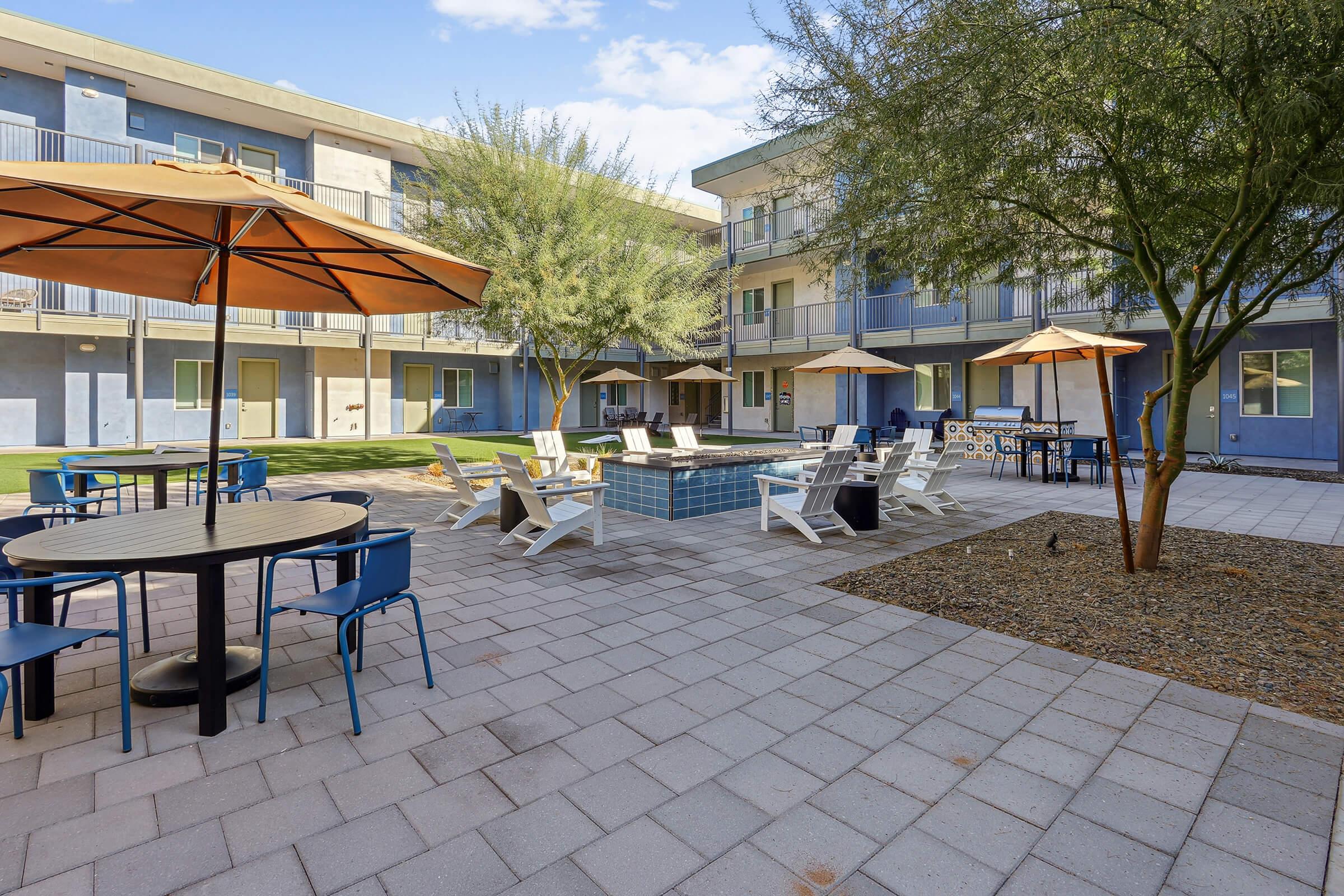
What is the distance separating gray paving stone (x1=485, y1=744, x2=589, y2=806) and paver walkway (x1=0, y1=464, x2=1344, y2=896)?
0.01m

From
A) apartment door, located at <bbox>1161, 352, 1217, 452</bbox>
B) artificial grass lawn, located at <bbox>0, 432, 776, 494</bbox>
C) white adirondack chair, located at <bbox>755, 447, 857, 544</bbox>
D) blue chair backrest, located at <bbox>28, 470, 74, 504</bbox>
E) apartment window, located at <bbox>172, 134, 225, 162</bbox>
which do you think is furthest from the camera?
apartment window, located at <bbox>172, 134, 225, 162</bbox>

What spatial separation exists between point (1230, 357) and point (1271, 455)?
7.38ft

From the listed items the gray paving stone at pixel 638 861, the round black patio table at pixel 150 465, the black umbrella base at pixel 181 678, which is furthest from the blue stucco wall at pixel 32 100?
the gray paving stone at pixel 638 861

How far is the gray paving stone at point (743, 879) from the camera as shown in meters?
1.96

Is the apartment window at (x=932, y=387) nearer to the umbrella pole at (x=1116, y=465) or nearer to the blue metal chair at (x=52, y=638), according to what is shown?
the umbrella pole at (x=1116, y=465)

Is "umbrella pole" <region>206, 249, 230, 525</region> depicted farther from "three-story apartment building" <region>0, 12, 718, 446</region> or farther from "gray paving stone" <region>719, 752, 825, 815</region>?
"three-story apartment building" <region>0, 12, 718, 446</region>

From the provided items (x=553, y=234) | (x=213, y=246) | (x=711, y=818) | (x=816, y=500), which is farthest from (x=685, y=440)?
(x=711, y=818)

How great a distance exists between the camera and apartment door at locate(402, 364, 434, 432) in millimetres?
22391

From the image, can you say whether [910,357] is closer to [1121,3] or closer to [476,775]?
[1121,3]

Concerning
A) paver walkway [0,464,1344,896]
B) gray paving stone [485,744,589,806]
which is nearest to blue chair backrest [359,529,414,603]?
paver walkway [0,464,1344,896]

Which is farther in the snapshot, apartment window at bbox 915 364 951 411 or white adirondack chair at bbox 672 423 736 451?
apartment window at bbox 915 364 951 411

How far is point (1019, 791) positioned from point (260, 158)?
23.3m

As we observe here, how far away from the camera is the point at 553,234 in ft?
35.3

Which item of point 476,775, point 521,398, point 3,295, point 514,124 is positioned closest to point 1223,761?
point 476,775
